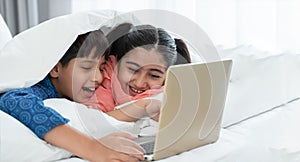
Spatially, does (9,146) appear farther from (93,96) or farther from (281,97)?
(281,97)

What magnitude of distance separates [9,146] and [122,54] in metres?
0.39

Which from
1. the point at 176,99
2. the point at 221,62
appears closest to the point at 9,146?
the point at 176,99

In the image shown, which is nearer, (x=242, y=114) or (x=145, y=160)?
(x=145, y=160)

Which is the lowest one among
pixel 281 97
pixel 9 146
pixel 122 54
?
pixel 281 97

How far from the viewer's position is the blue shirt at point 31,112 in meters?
0.96

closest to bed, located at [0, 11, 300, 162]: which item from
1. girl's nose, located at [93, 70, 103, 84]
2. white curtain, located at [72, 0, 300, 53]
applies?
girl's nose, located at [93, 70, 103, 84]

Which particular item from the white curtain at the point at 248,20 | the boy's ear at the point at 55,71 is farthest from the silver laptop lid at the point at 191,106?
the white curtain at the point at 248,20

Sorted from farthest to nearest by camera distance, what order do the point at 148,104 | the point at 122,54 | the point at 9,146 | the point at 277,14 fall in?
the point at 277,14
the point at 122,54
the point at 148,104
the point at 9,146

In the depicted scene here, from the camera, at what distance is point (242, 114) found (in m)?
1.33

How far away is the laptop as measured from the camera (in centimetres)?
90

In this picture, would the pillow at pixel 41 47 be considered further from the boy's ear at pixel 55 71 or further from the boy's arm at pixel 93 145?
the boy's arm at pixel 93 145

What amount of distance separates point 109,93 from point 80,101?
0.08 meters

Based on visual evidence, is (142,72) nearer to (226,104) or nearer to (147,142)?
(147,142)

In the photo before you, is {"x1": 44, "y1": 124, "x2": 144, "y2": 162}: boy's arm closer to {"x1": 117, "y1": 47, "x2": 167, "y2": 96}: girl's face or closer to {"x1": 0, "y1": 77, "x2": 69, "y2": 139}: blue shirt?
{"x1": 0, "y1": 77, "x2": 69, "y2": 139}: blue shirt
